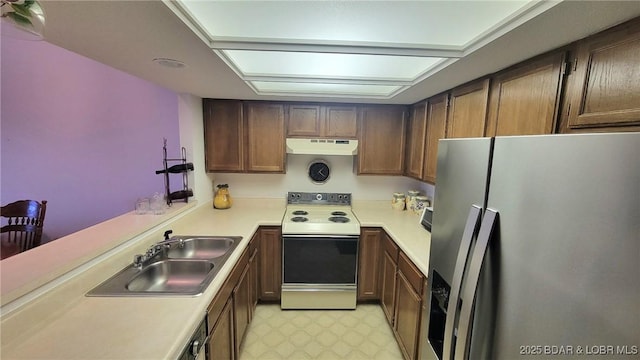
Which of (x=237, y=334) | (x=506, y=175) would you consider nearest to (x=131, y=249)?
(x=237, y=334)

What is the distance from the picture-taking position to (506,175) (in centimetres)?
77

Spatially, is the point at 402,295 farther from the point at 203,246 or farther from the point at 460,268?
the point at 203,246

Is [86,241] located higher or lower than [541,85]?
lower

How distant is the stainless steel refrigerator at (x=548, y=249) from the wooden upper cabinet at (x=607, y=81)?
1.64 ft

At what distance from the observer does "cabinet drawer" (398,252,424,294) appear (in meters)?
1.67

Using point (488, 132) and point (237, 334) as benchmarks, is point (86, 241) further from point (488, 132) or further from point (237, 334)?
point (488, 132)

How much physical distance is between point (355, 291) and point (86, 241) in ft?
7.13

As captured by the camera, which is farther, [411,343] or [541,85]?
[411,343]

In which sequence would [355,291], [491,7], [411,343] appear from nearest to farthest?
[491,7]
[411,343]
[355,291]

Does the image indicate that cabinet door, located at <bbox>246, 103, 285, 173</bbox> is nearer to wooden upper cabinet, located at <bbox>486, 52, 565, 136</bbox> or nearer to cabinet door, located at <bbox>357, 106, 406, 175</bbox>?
cabinet door, located at <bbox>357, 106, 406, 175</bbox>

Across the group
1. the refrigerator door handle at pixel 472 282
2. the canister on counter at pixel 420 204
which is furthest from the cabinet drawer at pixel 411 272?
the canister on counter at pixel 420 204

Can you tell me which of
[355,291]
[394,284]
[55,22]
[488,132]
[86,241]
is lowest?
[355,291]

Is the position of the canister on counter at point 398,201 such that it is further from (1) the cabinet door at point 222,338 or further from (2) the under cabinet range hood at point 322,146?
(1) the cabinet door at point 222,338

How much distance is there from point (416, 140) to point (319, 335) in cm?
207
